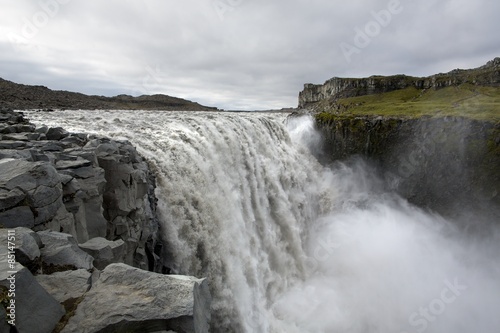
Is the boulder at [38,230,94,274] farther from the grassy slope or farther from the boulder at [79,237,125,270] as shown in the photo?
the grassy slope

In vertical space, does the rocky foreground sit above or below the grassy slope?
below

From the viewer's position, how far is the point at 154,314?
206 inches

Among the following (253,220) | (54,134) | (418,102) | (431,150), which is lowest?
(253,220)

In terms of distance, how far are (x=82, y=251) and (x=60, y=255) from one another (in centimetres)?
59

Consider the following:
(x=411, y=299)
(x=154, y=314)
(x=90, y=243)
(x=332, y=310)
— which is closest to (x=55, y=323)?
(x=154, y=314)

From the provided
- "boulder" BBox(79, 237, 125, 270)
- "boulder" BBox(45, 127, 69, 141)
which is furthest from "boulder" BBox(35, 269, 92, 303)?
"boulder" BBox(45, 127, 69, 141)

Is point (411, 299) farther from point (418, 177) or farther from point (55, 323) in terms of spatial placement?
point (55, 323)

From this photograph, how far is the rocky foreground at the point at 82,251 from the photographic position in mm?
5094

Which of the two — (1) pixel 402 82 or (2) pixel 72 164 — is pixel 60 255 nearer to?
(2) pixel 72 164

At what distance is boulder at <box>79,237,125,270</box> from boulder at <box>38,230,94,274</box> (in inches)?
46.0

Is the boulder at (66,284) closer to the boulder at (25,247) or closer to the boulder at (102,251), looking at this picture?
the boulder at (25,247)

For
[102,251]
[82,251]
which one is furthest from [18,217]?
[102,251]

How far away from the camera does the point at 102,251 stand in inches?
343

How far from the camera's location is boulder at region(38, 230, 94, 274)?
6520 mm
